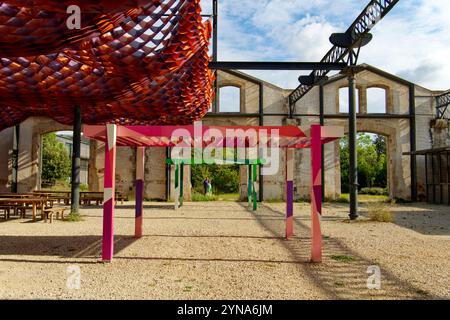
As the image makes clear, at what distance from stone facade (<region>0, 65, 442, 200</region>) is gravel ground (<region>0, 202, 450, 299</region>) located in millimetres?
9733

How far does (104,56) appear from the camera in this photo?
8125 mm

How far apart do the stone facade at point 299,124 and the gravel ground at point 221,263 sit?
9.73 m

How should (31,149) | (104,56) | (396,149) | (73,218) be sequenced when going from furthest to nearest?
(396,149) → (31,149) → (73,218) → (104,56)

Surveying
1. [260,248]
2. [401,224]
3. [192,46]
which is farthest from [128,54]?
[401,224]

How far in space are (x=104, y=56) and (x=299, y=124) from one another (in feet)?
40.9

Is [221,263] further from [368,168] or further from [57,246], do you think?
[368,168]

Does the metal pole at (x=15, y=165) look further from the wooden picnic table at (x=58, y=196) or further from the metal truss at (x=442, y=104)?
the metal truss at (x=442, y=104)

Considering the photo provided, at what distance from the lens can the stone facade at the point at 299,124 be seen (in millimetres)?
18203

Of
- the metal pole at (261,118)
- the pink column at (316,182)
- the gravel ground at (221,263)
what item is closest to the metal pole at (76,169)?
the gravel ground at (221,263)

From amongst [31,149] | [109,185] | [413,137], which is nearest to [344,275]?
[109,185]

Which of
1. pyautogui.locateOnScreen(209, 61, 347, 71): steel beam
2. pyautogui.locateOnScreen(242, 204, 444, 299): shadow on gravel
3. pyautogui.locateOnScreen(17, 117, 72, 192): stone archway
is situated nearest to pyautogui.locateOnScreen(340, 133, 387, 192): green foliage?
pyautogui.locateOnScreen(209, 61, 347, 71): steel beam

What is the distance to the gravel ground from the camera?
383 cm

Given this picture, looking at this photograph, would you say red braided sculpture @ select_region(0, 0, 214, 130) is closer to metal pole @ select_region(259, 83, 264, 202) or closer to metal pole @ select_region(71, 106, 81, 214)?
metal pole @ select_region(71, 106, 81, 214)
